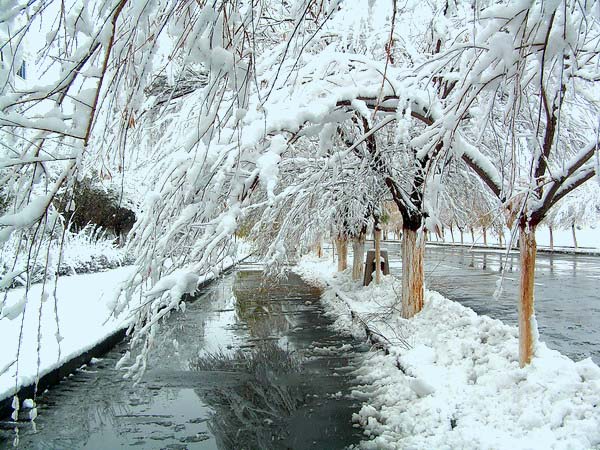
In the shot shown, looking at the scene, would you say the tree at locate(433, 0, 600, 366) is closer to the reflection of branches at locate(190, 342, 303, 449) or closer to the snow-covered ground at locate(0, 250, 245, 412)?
the snow-covered ground at locate(0, 250, 245, 412)

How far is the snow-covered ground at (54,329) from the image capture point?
17.3ft

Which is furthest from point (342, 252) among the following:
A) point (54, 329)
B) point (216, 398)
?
point (216, 398)

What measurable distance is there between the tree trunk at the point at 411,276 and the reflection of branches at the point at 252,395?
2.52 meters

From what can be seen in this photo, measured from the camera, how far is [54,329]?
390 inches

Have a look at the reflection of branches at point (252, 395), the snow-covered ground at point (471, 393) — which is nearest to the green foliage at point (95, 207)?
the reflection of branches at point (252, 395)

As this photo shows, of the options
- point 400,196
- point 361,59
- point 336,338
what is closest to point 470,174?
point 400,196

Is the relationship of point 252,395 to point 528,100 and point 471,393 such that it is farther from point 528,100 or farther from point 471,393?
point 528,100

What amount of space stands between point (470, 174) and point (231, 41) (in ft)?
30.3

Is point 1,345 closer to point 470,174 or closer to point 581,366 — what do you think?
point 581,366

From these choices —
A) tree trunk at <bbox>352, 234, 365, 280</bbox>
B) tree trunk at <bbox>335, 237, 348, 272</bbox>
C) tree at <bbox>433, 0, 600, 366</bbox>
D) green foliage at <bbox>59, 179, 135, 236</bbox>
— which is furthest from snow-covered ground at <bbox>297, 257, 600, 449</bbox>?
green foliage at <bbox>59, 179, 135, 236</bbox>

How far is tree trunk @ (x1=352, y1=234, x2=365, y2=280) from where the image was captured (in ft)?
61.7

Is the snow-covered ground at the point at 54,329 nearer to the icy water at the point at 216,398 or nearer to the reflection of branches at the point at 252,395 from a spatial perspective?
the icy water at the point at 216,398

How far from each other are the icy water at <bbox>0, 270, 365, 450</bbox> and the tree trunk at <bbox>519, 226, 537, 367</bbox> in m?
Answer: 2.12

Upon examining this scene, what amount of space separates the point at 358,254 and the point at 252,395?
12287 millimetres
